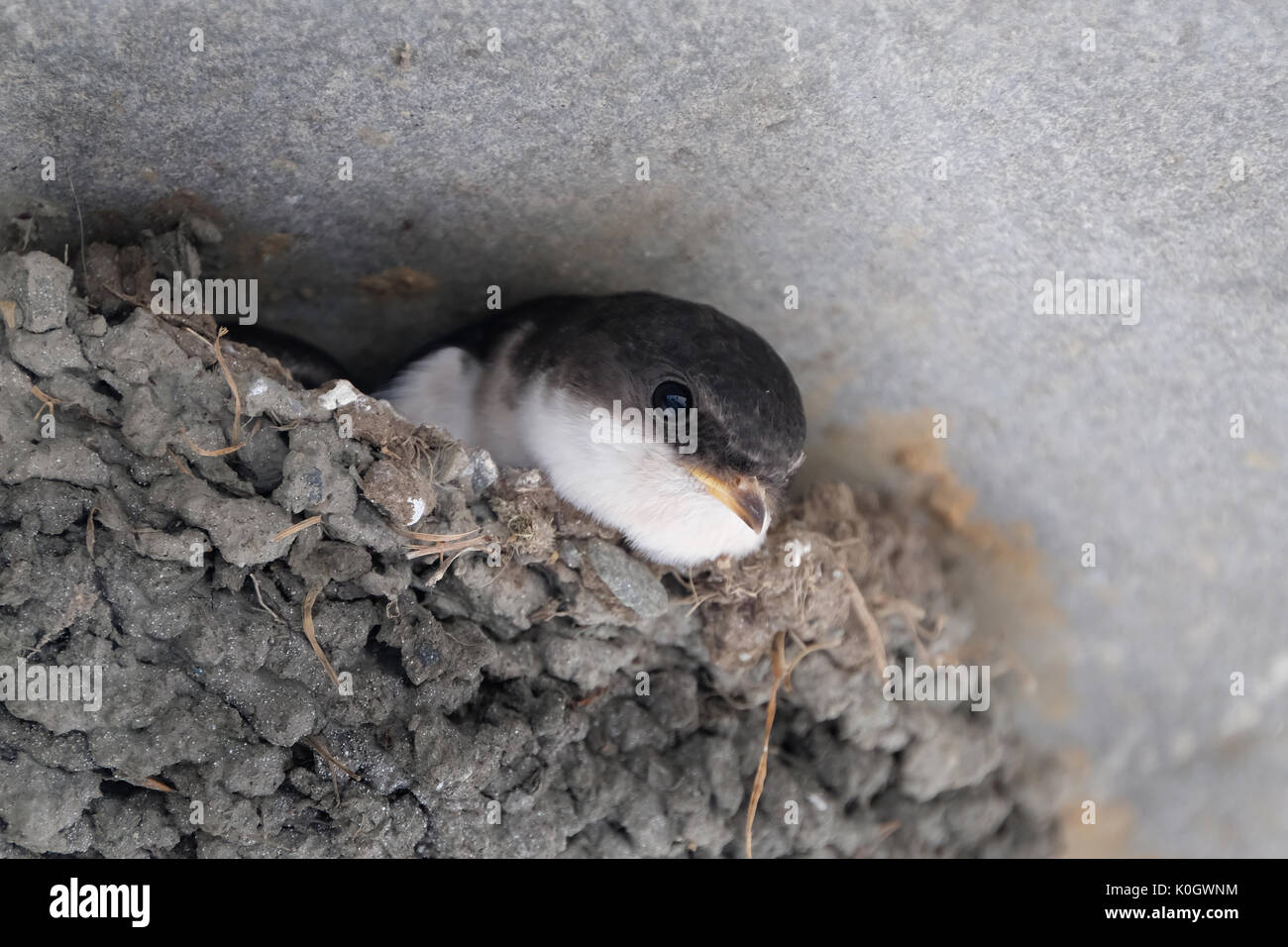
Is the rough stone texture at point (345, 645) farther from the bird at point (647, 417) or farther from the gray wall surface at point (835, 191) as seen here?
the gray wall surface at point (835, 191)

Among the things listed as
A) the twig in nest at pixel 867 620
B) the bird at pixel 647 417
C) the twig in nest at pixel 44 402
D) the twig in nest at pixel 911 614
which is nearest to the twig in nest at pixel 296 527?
the twig in nest at pixel 44 402

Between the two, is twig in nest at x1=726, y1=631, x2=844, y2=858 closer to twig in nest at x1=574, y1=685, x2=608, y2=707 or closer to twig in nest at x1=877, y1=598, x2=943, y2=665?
twig in nest at x1=877, y1=598, x2=943, y2=665

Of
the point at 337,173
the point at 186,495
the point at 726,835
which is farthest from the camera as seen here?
the point at 726,835

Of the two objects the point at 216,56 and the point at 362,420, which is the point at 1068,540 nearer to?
the point at 362,420

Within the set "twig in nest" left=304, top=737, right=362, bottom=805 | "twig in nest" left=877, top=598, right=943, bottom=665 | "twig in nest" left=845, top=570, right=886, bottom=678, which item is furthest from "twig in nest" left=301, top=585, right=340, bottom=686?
"twig in nest" left=877, top=598, right=943, bottom=665

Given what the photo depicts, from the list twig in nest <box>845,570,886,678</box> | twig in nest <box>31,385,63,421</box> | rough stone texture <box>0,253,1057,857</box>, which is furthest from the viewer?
twig in nest <box>845,570,886,678</box>

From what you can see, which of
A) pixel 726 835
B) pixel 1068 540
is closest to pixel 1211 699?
pixel 1068 540
